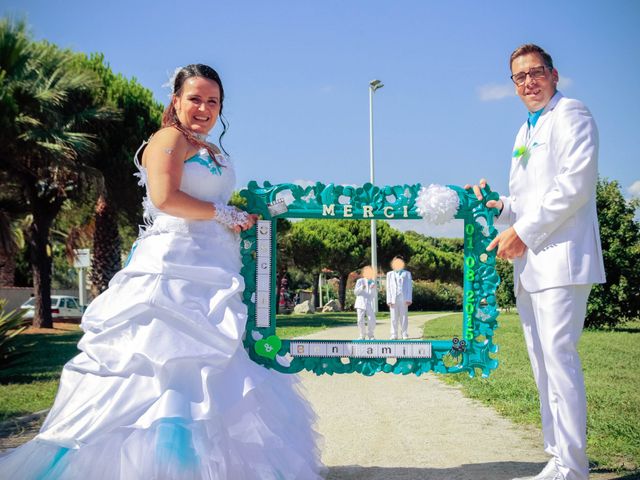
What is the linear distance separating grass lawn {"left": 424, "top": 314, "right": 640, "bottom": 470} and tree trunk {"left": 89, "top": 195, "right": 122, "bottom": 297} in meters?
13.2

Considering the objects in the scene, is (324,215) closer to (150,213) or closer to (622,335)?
(150,213)

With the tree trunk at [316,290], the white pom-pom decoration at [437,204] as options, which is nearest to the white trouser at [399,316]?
the white pom-pom decoration at [437,204]

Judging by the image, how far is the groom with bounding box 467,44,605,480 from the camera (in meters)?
3.60

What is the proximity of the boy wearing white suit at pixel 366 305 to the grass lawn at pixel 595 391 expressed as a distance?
0.41m

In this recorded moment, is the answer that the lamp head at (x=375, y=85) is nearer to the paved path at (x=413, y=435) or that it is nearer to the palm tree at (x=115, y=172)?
the paved path at (x=413, y=435)

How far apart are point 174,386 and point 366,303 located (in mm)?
1688

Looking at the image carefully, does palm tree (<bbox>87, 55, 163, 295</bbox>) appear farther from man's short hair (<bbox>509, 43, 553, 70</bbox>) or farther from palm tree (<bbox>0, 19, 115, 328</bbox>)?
man's short hair (<bbox>509, 43, 553, 70</bbox>)

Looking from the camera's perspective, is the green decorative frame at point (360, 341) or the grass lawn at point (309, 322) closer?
the green decorative frame at point (360, 341)

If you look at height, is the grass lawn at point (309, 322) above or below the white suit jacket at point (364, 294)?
below

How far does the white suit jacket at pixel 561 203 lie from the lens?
3611 millimetres

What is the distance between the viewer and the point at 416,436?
5.43 m

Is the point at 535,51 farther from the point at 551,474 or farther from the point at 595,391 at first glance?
the point at 595,391

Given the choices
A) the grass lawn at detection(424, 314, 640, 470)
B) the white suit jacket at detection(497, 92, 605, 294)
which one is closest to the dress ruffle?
the grass lawn at detection(424, 314, 640, 470)

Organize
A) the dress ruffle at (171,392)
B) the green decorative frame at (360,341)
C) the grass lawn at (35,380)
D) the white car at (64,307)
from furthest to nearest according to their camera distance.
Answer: the white car at (64,307) < the grass lawn at (35,380) < the green decorative frame at (360,341) < the dress ruffle at (171,392)
